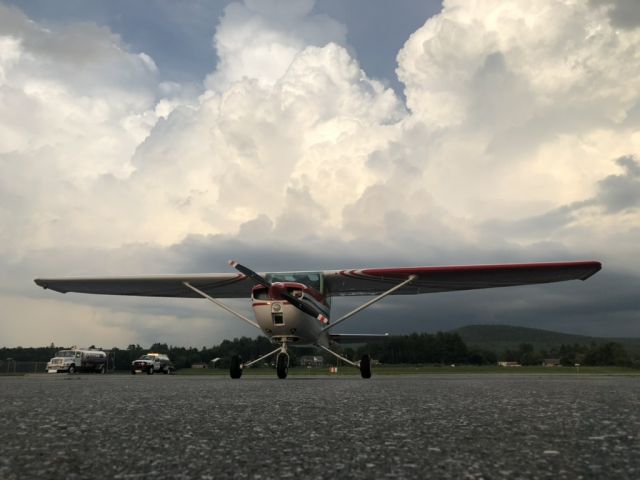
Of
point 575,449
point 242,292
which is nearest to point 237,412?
point 575,449

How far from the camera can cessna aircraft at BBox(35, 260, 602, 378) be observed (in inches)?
577

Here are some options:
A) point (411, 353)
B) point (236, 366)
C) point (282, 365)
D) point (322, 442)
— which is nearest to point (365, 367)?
point (282, 365)

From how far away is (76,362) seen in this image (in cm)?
3372

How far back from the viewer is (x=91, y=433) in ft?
11.0

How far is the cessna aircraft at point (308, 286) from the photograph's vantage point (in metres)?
14.7

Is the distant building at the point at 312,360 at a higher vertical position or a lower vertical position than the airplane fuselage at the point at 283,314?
lower

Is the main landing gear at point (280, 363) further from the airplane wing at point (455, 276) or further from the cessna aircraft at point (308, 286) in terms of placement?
the airplane wing at point (455, 276)

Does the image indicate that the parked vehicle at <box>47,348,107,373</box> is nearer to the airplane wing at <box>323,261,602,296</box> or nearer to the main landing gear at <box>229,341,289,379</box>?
the main landing gear at <box>229,341,289,379</box>

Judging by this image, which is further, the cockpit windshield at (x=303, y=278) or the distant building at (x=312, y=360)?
the distant building at (x=312, y=360)

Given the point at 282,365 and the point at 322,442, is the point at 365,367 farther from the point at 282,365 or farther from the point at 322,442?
the point at 322,442

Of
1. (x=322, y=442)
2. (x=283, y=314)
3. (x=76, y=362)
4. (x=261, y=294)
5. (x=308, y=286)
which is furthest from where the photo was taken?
(x=76, y=362)

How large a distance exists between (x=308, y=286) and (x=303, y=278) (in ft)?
1.24

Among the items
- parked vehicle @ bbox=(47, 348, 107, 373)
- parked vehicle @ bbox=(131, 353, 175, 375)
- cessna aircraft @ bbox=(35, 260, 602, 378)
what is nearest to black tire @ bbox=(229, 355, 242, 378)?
cessna aircraft @ bbox=(35, 260, 602, 378)

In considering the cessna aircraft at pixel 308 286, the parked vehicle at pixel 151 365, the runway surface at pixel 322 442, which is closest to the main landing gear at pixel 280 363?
the cessna aircraft at pixel 308 286
